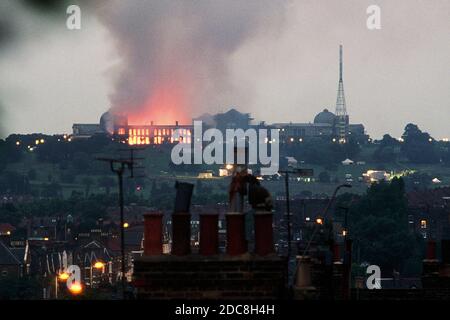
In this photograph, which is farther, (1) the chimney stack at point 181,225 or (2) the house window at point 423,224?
(2) the house window at point 423,224

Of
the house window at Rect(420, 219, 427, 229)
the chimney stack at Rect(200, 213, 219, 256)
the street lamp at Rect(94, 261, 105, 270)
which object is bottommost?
the chimney stack at Rect(200, 213, 219, 256)

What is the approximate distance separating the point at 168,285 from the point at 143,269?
0.31 metres

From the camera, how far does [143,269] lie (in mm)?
22875

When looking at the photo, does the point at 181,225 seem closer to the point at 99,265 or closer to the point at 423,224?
the point at 99,265

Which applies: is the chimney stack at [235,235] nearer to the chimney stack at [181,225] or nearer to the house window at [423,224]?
the chimney stack at [181,225]

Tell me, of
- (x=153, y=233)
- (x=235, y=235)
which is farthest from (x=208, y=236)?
(x=153, y=233)

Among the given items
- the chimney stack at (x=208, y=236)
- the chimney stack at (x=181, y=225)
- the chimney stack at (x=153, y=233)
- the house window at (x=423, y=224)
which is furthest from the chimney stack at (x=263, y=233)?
the house window at (x=423, y=224)

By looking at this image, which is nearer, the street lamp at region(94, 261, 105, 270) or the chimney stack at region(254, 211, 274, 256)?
the chimney stack at region(254, 211, 274, 256)

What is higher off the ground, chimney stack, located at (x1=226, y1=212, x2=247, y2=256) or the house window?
the house window

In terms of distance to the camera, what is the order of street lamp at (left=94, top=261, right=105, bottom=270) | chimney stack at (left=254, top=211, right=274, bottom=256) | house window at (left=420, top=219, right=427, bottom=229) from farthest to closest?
1. house window at (left=420, top=219, right=427, bottom=229)
2. street lamp at (left=94, top=261, right=105, bottom=270)
3. chimney stack at (left=254, top=211, right=274, bottom=256)

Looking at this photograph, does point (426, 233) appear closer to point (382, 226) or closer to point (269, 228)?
point (382, 226)

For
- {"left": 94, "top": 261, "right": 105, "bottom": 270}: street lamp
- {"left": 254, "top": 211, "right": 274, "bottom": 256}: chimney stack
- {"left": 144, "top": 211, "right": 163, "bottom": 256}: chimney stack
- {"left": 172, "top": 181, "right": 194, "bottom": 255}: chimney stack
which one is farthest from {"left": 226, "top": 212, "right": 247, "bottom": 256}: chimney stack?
{"left": 94, "top": 261, "right": 105, "bottom": 270}: street lamp

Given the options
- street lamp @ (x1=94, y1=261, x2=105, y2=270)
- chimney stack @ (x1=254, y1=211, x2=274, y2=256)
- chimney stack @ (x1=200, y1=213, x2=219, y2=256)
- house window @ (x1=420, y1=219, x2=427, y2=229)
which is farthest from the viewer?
house window @ (x1=420, y1=219, x2=427, y2=229)

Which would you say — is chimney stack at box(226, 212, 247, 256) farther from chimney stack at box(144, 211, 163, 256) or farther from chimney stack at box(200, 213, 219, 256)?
chimney stack at box(144, 211, 163, 256)
